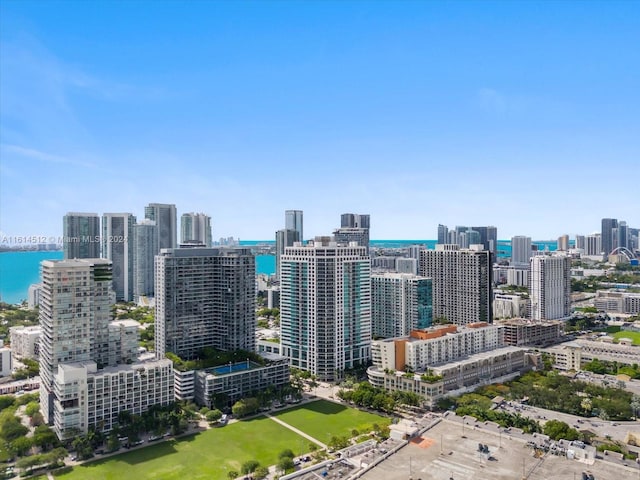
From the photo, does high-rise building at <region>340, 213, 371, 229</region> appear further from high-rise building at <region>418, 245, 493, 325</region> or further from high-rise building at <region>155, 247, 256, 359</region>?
high-rise building at <region>155, 247, 256, 359</region>

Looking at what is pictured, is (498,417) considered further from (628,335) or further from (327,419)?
(628,335)

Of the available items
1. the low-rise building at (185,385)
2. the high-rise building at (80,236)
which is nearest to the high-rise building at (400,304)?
the low-rise building at (185,385)

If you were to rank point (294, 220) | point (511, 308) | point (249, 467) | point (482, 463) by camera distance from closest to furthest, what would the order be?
point (482, 463)
point (249, 467)
point (511, 308)
point (294, 220)

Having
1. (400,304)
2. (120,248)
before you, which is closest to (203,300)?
(400,304)

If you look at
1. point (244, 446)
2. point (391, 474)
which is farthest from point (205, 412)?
point (391, 474)

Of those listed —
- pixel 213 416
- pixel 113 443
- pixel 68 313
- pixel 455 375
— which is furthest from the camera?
pixel 455 375
